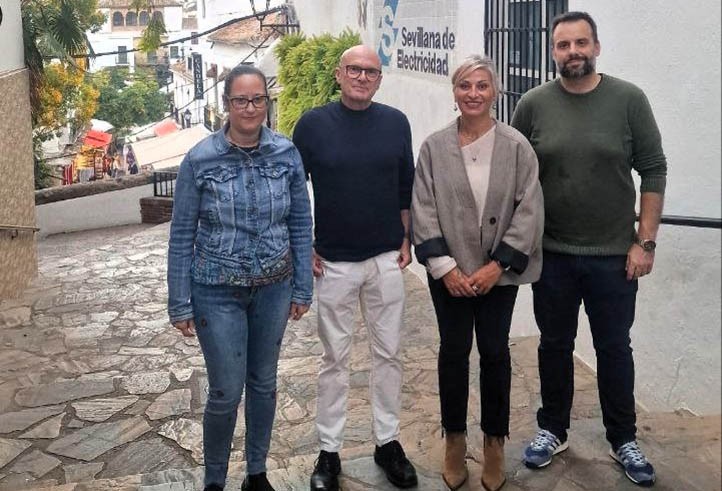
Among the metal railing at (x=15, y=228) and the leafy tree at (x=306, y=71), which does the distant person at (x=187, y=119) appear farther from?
the metal railing at (x=15, y=228)

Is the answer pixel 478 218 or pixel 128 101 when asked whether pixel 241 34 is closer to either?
pixel 128 101

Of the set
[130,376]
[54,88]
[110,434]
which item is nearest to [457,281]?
[110,434]

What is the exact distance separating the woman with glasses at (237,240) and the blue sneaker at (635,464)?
1.48 metres

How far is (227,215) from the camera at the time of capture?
3.01m

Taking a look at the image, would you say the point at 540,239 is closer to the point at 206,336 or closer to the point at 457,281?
the point at 457,281

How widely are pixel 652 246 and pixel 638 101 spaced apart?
0.55 m

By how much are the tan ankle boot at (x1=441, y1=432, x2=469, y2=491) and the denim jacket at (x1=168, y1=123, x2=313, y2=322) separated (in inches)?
40.0

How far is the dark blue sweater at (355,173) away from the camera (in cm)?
328

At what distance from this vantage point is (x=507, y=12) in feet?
21.1

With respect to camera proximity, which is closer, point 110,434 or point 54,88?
point 110,434

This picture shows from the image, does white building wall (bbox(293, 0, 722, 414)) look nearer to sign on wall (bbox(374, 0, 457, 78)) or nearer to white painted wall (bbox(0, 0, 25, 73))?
sign on wall (bbox(374, 0, 457, 78))

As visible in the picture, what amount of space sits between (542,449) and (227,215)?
5.42 feet

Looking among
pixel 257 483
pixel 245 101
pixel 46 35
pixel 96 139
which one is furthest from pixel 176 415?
pixel 96 139

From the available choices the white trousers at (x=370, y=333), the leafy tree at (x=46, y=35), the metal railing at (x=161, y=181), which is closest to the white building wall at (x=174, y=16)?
the metal railing at (x=161, y=181)
